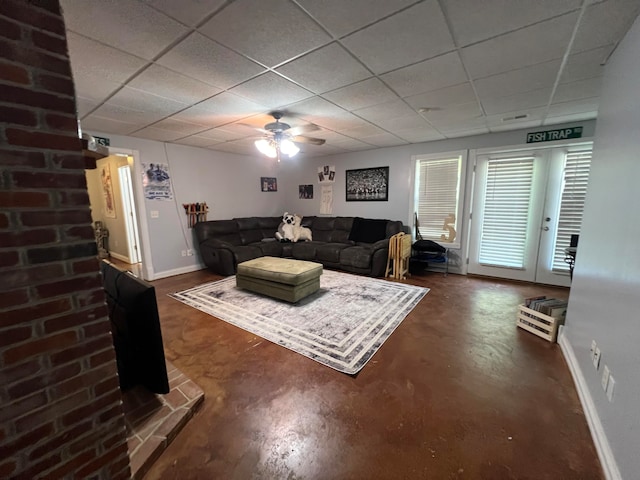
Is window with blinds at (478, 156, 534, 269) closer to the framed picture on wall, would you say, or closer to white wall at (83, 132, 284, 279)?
the framed picture on wall

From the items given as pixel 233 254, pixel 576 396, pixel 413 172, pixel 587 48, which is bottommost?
pixel 576 396

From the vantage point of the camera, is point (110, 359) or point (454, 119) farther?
point (454, 119)

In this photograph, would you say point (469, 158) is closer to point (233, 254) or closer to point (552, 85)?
point (552, 85)

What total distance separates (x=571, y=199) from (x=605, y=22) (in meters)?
2.83

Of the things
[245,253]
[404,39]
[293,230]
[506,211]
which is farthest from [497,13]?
[293,230]

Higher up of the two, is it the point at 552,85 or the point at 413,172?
the point at 552,85

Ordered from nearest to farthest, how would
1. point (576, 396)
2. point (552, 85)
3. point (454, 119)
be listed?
point (576, 396) → point (552, 85) → point (454, 119)

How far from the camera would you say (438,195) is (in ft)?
14.9

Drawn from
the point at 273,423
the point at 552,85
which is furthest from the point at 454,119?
the point at 273,423

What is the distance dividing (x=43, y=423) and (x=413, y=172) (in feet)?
16.4

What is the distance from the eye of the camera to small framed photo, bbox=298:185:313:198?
6.06 meters

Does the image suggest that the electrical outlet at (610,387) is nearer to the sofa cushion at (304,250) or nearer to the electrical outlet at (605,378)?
the electrical outlet at (605,378)

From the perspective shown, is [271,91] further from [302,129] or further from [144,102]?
[144,102]

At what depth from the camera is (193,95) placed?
2398mm
